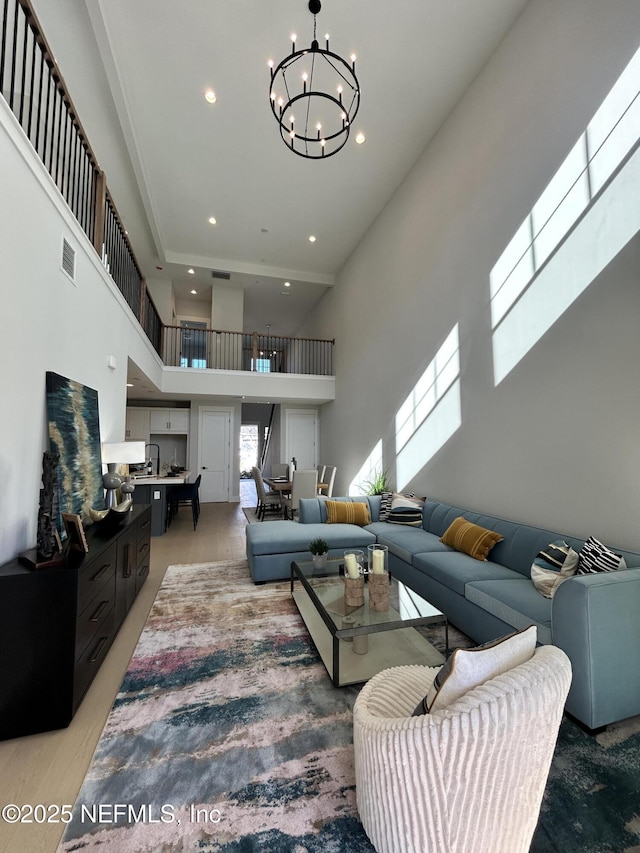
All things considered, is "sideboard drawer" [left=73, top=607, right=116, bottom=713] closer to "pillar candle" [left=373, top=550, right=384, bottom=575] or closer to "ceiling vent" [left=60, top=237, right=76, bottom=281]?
"pillar candle" [left=373, top=550, right=384, bottom=575]

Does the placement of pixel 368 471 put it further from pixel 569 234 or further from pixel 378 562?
pixel 569 234

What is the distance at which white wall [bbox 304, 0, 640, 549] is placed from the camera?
263cm

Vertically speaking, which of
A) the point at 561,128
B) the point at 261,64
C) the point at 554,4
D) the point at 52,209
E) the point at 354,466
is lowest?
the point at 354,466

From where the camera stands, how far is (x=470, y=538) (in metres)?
3.34

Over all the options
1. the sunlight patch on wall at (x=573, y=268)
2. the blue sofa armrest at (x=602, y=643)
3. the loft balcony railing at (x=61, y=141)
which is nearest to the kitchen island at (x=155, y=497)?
the loft balcony railing at (x=61, y=141)

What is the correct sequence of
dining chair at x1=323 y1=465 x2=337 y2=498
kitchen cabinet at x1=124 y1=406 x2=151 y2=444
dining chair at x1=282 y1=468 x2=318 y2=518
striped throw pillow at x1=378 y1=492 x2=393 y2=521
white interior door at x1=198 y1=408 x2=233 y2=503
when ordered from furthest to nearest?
white interior door at x1=198 y1=408 x2=233 y2=503
kitchen cabinet at x1=124 y1=406 x2=151 y2=444
dining chair at x1=323 y1=465 x2=337 y2=498
dining chair at x1=282 y1=468 x2=318 y2=518
striped throw pillow at x1=378 y1=492 x2=393 y2=521

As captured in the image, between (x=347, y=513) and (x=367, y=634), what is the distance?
2.45 metres

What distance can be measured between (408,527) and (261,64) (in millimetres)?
5525

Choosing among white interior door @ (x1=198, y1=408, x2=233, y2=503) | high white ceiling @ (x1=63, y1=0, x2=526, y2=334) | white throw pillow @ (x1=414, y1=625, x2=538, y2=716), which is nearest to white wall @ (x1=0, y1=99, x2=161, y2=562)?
white throw pillow @ (x1=414, y1=625, x2=538, y2=716)

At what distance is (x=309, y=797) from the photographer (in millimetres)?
1459

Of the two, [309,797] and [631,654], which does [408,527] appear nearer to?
[631,654]

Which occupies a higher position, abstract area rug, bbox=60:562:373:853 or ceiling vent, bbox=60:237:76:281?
ceiling vent, bbox=60:237:76:281

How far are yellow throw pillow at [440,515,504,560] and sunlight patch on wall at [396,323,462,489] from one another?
1.24 meters

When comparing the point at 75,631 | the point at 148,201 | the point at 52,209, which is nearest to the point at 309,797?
the point at 75,631
